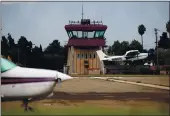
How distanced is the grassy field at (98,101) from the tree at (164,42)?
2.66 feet

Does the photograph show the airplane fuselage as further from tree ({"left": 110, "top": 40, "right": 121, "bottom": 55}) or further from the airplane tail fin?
tree ({"left": 110, "top": 40, "right": 121, "bottom": 55})

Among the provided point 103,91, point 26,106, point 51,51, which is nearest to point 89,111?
point 103,91

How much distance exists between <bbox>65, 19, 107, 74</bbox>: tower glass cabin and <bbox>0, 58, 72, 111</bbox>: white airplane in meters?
0.61

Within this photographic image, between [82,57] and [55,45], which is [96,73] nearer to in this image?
[82,57]

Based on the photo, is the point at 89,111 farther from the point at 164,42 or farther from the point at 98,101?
the point at 164,42

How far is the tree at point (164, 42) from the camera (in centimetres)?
629

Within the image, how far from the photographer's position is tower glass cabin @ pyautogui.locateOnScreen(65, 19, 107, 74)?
6.45 m

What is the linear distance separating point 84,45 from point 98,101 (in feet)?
3.68

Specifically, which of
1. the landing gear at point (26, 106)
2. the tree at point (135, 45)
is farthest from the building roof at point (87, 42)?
the landing gear at point (26, 106)

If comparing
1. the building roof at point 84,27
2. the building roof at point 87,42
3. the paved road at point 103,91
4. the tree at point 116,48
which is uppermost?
the building roof at point 84,27

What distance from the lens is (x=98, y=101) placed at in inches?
242

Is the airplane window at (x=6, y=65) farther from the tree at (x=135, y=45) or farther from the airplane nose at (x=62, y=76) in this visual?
the tree at (x=135, y=45)

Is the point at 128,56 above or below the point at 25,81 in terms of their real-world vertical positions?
above

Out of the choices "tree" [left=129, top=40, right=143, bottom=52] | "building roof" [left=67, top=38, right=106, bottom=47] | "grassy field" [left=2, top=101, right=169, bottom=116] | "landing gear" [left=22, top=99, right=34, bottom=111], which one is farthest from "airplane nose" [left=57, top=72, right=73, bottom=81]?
"tree" [left=129, top=40, right=143, bottom=52]
